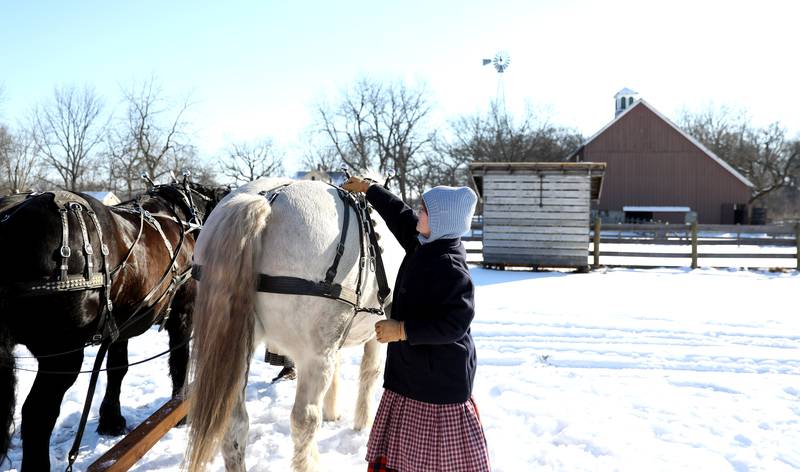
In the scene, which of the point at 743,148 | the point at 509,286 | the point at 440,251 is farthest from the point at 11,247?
the point at 743,148

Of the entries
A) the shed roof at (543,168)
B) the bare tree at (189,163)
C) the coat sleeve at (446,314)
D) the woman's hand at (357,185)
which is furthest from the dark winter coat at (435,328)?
the bare tree at (189,163)

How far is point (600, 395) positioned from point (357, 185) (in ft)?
10.3

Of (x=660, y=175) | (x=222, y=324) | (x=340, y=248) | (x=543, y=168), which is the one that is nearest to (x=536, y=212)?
(x=543, y=168)

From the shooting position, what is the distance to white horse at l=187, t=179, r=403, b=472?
7.90 feet

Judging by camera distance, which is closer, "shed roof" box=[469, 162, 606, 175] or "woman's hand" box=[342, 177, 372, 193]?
"woman's hand" box=[342, 177, 372, 193]

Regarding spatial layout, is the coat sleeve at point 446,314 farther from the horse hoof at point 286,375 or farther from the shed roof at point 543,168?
the shed roof at point 543,168

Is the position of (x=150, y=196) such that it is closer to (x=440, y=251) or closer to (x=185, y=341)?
(x=185, y=341)

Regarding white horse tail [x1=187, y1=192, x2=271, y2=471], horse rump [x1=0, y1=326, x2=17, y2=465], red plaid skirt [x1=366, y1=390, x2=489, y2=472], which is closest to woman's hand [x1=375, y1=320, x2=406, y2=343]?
red plaid skirt [x1=366, y1=390, x2=489, y2=472]

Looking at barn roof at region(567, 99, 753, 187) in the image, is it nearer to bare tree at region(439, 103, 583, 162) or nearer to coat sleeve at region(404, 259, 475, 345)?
bare tree at region(439, 103, 583, 162)

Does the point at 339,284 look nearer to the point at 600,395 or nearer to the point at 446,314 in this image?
A: the point at 446,314

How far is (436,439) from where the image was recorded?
233cm

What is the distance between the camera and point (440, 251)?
2.29 metres

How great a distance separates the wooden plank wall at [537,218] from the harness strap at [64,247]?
11597mm

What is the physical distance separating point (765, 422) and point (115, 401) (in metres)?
4.85
